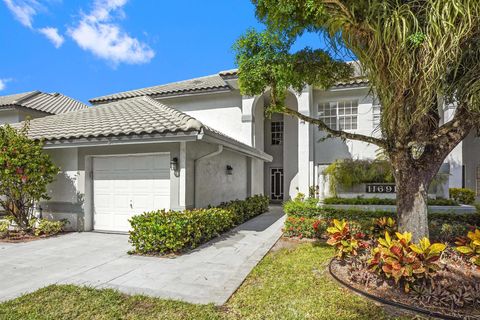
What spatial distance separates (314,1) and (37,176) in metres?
9.36

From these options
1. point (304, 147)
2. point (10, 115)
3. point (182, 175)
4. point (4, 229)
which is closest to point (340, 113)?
point (304, 147)

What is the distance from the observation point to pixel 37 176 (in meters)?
8.84

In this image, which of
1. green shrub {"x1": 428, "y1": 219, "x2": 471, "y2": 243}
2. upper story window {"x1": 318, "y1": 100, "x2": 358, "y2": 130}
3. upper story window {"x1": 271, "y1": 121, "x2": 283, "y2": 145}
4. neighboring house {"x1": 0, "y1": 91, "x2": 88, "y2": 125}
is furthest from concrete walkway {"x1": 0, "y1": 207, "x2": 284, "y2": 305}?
neighboring house {"x1": 0, "y1": 91, "x2": 88, "y2": 125}

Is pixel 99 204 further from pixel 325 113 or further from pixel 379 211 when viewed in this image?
pixel 325 113

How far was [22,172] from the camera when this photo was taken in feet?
28.6

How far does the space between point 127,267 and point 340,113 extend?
14.7m

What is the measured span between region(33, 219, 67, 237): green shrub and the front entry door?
13082 millimetres

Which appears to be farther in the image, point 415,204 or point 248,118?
point 248,118

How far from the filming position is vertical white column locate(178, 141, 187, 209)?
8.40 m

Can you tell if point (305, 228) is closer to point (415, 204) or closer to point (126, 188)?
point (415, 204)

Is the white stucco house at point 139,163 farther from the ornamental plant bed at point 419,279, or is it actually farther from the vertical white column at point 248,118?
the ornamental plant bed at point 419,279

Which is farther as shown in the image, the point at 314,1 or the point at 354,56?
the point at 354,56

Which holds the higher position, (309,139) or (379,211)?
(309,139)

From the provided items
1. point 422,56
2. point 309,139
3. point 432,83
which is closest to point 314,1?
point 422,56
